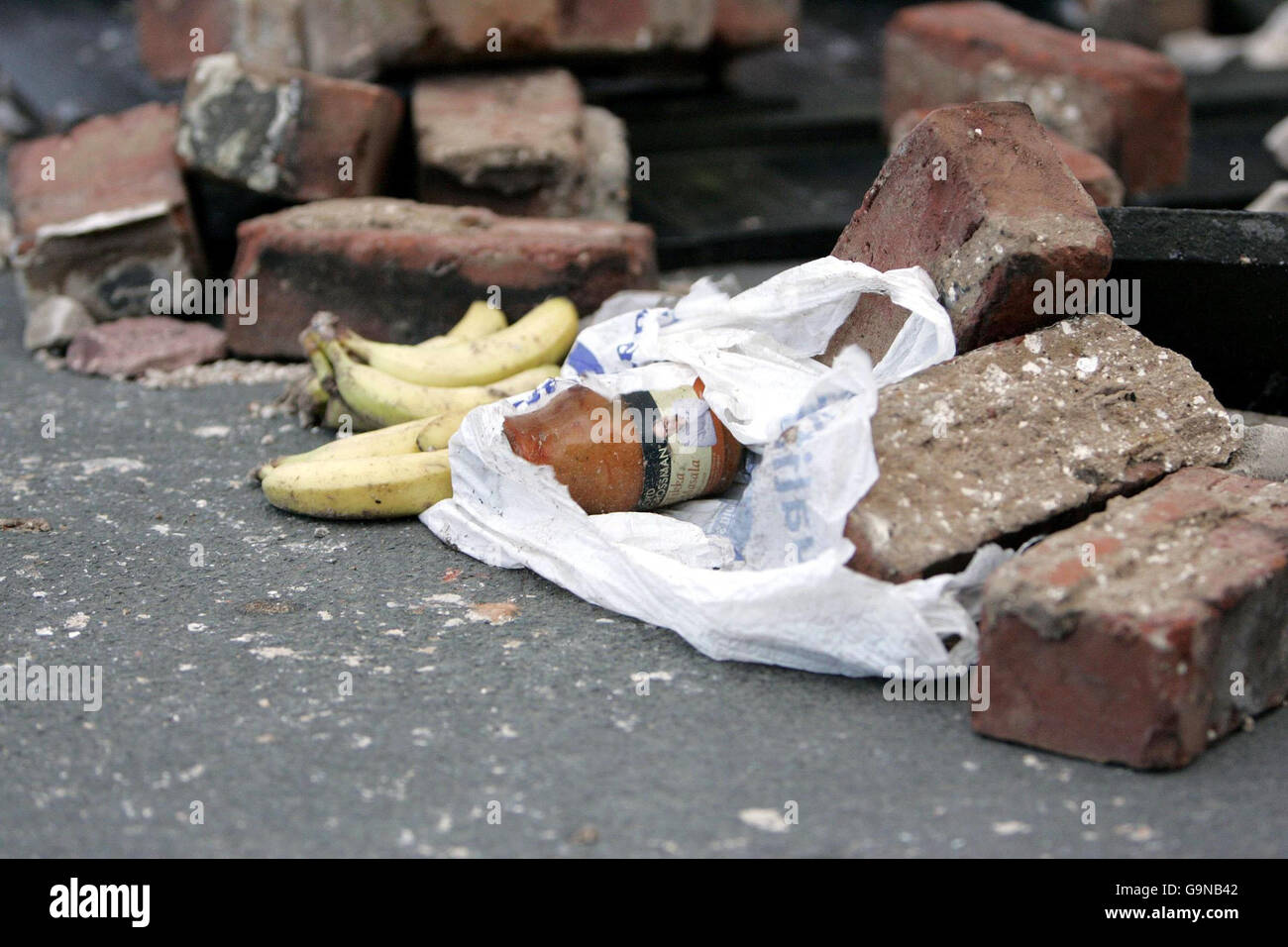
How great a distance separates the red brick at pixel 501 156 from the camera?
4668 millimetres

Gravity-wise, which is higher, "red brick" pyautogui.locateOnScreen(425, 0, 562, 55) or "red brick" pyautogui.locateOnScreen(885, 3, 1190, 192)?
"red brick" pyautogui.locateOnScreen(425, 0, 562, 55)

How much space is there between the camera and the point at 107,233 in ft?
15.0

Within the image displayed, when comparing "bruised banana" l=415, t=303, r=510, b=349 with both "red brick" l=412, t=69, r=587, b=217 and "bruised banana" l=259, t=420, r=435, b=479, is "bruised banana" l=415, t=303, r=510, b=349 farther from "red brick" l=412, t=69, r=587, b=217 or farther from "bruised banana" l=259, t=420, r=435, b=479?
"red brick" l=412, t=69, r=587, b=217

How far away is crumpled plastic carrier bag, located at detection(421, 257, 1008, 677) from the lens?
2.44 meters

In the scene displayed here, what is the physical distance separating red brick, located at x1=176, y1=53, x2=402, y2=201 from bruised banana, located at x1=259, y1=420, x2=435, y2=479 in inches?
64.0

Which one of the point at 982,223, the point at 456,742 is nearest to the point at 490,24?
the point at 982,223

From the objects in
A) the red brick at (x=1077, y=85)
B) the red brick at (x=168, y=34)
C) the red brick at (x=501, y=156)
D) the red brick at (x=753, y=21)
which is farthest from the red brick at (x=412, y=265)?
the red brick at (x=168, y=34)

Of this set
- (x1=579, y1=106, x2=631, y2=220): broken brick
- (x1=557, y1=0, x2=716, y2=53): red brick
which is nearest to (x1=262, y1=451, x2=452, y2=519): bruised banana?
(x1=579, y1=106, x2=631, y2=220): broken brick

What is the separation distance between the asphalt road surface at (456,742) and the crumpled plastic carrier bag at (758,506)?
0.25ft

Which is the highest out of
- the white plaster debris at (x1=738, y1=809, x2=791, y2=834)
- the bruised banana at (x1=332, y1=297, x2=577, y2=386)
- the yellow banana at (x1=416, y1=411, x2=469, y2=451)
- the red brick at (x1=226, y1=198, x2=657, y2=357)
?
the red brick at (x1=226, y1=198, x2=657, y2=357)

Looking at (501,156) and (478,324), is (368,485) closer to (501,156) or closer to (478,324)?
(478,324)

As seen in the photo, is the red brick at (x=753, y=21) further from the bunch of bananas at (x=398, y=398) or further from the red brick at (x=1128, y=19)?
the red brick at (x=1128, y=19)

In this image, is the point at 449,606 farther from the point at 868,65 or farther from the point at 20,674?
the point at 868,65
